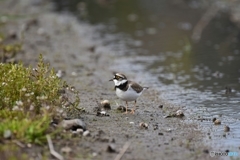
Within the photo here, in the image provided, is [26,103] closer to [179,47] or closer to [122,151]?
[122,151]

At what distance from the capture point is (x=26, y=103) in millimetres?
6973

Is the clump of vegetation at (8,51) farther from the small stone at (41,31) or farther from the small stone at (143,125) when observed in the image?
the small stone at (143,125)

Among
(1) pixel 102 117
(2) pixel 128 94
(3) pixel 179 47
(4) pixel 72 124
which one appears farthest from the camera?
(3) pixel 179 47

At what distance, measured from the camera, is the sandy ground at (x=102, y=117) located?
6.52m

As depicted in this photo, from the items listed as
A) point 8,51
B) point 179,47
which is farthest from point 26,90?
point 179,47

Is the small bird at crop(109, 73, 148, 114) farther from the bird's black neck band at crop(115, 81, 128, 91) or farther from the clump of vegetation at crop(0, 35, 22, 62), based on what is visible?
the clump of vegetation at crop(0, 35, 22, 62)

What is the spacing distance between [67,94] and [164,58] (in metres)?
4.42

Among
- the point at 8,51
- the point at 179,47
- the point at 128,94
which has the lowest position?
the point at 128,94

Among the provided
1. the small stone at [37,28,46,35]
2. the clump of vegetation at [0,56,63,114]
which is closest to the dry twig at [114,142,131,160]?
the clump of vegetation at [0,56,63,114]

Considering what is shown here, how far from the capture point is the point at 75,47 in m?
14.9

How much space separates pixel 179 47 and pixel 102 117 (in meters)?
6.91

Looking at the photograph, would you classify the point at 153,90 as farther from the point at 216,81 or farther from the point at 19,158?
the point at 19,158

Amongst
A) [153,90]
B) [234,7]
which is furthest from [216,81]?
[234,7]

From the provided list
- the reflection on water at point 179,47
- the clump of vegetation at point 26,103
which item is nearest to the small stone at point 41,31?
the reflection on water at point 179,47
